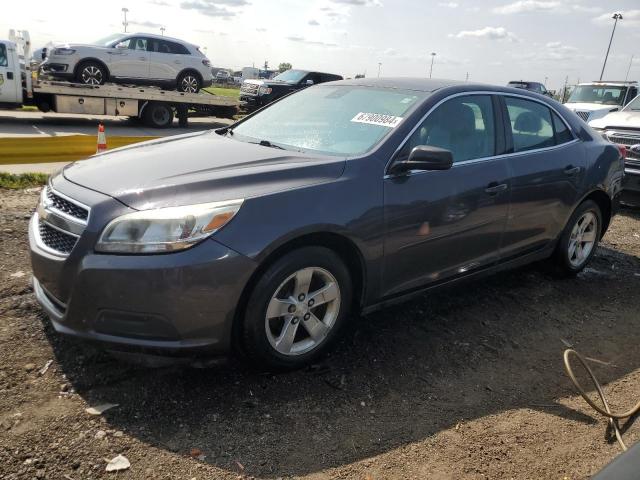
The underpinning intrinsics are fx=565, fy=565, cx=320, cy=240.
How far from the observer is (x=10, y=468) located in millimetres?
2365

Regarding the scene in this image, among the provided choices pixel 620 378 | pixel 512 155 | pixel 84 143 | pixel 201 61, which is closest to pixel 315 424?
pixel 620 378

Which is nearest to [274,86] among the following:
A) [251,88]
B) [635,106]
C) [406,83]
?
[251,88]

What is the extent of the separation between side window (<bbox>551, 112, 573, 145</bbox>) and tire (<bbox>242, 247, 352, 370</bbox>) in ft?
8.55

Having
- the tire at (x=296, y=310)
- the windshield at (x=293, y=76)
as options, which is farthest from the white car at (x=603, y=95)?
the tire at (x=296, y=310)

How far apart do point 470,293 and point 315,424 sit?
2.31m

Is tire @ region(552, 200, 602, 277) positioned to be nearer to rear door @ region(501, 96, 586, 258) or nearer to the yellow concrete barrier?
rear door @ region(501, 96, 586, 258)

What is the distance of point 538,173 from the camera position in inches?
171

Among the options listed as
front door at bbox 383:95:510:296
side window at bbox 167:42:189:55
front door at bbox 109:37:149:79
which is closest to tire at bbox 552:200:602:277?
front door at bbox 383:95:510:296

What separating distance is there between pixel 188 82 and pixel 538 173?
14.6 m

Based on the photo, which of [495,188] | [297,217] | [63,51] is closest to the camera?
[297,217]

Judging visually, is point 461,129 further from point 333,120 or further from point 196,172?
point 196,172

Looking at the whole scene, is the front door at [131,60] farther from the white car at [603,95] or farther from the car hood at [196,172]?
the car hood at [196,172]

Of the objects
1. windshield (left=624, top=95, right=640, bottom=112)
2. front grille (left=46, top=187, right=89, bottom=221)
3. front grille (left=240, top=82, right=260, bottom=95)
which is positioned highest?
windshield (left=624, top=95, right=640, bottom=112)

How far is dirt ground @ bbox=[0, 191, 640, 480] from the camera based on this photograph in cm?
254
